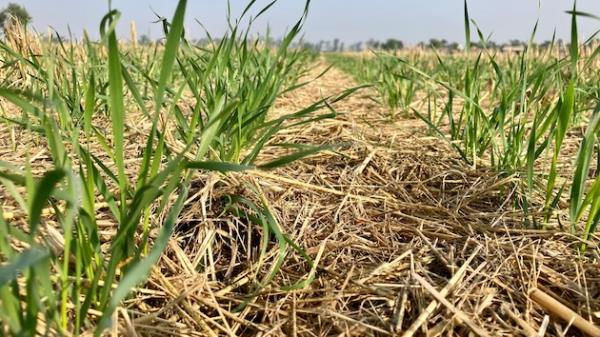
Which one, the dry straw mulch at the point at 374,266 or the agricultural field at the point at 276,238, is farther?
the dry straw mulch at the point at 374,266

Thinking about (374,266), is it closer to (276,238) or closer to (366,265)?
(366,265)

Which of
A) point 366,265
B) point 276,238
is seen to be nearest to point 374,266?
point 366,265

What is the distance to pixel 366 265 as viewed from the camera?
0.84 meters

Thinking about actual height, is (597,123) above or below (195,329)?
above

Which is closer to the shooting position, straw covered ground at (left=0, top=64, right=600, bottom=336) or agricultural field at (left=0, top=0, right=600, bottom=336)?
agricultural field at (left=0, top=0, right=600, bottom=336)

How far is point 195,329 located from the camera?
0.70 metres

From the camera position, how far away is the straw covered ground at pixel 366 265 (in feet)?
2.33

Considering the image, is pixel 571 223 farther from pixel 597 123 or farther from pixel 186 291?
pixel 186 291

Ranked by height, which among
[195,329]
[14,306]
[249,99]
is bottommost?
[195,329]

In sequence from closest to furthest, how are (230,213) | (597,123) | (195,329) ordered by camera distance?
(195,329) → (597,123) → (230,213)

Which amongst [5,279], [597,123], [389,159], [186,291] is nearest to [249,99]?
[389,159]

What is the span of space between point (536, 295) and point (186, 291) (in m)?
0.54

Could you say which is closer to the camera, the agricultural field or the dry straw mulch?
the agricultural field

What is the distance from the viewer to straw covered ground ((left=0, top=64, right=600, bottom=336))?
709 mm
